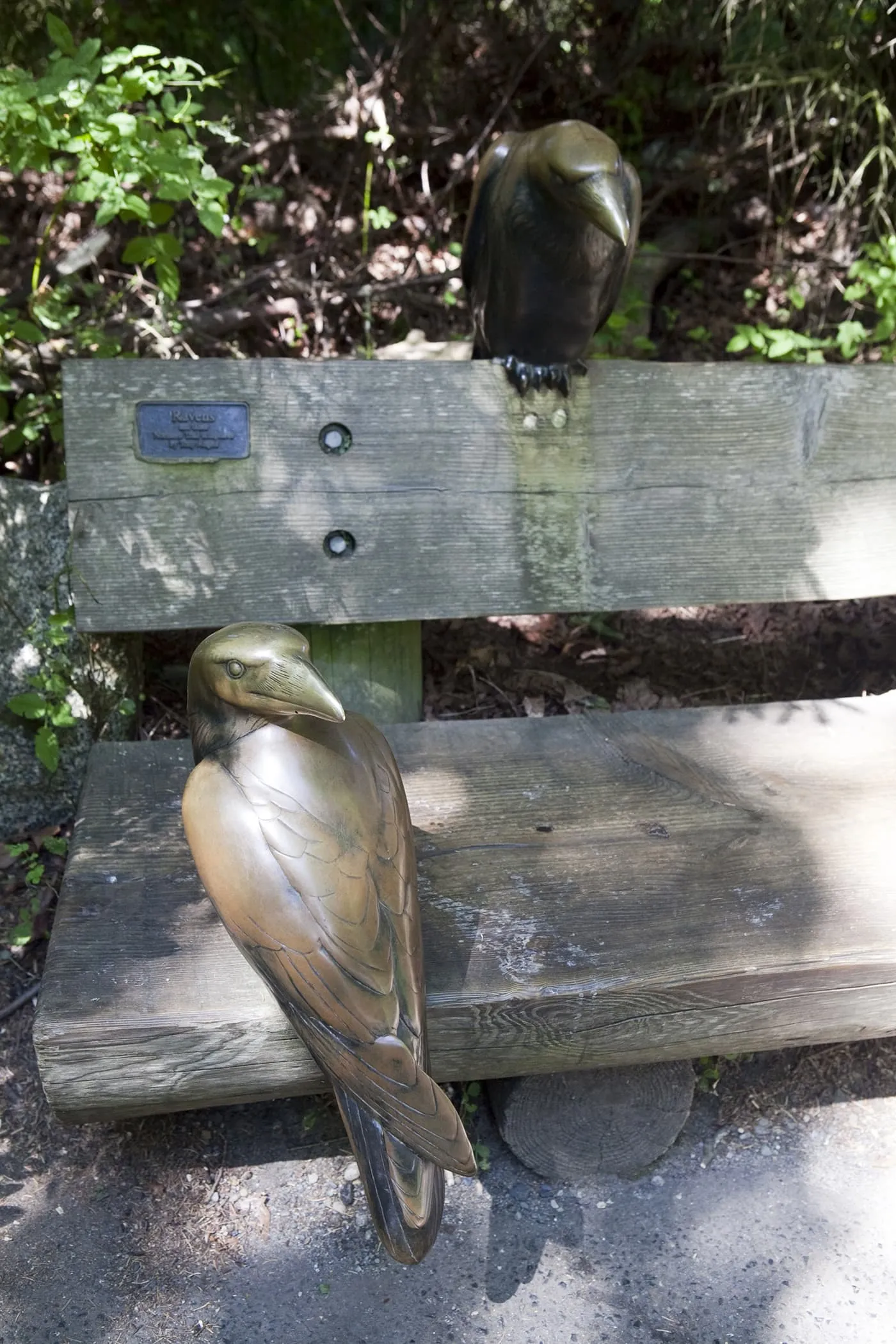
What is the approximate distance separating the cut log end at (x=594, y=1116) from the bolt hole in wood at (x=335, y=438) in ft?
4.89

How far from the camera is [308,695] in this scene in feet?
4.72

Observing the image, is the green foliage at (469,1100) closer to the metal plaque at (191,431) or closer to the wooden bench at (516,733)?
the wooden bench at (516,733)

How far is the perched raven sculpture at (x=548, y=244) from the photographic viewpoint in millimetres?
1992

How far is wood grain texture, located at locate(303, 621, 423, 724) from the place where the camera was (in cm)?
267

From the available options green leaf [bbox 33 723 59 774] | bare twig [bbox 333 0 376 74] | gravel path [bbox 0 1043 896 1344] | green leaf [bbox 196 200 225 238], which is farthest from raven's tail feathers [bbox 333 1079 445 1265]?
bare twig [bbox 333 0 376 74]

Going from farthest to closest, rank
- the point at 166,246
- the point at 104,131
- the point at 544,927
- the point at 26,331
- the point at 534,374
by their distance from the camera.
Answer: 1. the point at 26,331
2. the point at 166,246
3. the point at 534,374
4. the point at 104,131
5. the point at 544,927

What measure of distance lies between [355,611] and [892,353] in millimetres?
2004

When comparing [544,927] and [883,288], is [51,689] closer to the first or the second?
[544,927]

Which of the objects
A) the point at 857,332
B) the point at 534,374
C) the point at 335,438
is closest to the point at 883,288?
the point at 857,332

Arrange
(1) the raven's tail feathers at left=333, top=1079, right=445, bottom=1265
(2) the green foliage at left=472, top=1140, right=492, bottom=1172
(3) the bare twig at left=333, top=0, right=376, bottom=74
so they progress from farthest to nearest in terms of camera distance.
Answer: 1. (3) the bare twig at left=333, top=0, right=376, bottom=74
2. (2) the green foliage at left=472, top=1140, right=492, bottom=1172
3. (1) the raven's tail feathers at left=333, top=1079, right=445, bottom=1265

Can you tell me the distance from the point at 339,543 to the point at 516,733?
642 mm

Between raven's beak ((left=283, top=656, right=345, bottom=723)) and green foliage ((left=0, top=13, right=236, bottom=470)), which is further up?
green foliage ((left=0, top=13, right=236, bottom=470))

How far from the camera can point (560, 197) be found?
207 centimetres

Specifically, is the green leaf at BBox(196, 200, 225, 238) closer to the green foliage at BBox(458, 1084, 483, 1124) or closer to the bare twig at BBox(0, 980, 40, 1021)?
the bare twig at BBox(0, 980, 40, 1021)
